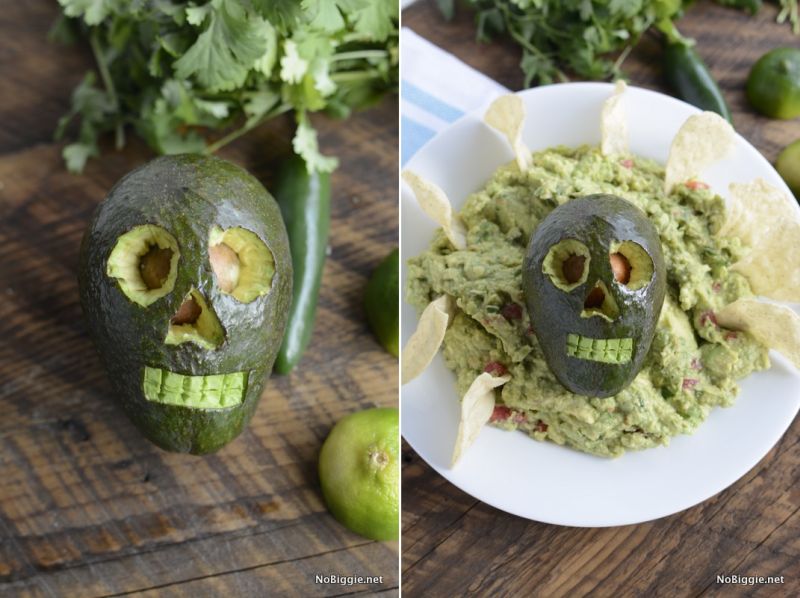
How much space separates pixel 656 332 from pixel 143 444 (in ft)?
3.45

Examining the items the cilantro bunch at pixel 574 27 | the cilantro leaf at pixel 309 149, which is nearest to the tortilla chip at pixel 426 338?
the cilantro leaf at pixel 309 149

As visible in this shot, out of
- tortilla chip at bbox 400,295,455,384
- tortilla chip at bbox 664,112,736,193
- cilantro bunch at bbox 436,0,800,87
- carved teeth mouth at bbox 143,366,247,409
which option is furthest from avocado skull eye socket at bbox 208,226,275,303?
cilantro bunch at bbox 436,0,800,87

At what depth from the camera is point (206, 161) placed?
67.8 inches

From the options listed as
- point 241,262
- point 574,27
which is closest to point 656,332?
point 241,262

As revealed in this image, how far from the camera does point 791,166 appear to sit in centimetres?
209

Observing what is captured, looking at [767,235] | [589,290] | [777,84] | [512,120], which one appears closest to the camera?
[589,290]

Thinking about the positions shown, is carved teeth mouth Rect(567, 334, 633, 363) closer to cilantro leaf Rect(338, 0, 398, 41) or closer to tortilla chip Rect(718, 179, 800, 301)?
tortilla chip Rect(718, 179, 800, 301)

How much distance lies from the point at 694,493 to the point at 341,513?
0.68 metres

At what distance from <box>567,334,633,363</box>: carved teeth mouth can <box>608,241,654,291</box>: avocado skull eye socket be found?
0.10 metres

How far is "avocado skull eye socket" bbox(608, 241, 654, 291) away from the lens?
1527mm

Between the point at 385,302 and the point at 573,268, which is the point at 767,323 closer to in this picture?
the point at 573,268

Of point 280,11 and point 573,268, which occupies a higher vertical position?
point 280,11

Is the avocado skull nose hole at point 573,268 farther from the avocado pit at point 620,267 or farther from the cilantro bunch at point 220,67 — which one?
the cilantro bunch at point 220,67

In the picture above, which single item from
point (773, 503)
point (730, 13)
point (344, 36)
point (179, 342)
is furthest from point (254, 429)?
point (730, 13)
